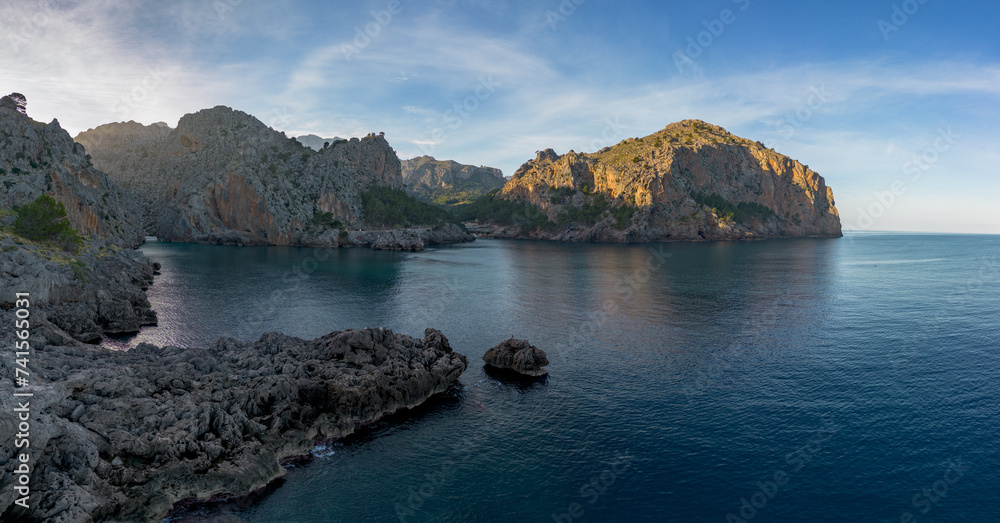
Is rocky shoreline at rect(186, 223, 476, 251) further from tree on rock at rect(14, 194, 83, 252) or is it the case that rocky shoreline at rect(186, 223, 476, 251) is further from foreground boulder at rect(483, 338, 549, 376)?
foreground boulder at rect(483, 338, 549, 376)

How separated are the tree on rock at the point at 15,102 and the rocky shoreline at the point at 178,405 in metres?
62.5

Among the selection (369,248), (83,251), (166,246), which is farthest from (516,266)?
(166,246)

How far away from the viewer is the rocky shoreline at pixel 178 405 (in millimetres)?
23609

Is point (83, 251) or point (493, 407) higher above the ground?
point (83, 251)

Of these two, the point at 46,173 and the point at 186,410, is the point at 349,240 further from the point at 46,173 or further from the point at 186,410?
the point at 186,410

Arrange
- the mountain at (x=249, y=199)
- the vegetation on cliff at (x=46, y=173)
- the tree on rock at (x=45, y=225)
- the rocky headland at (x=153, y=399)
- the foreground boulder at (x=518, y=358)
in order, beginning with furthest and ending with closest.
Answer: the mountain at (x=249, y=199) < the vegetation on cliff at (x=46, y=173) < the tree on rock at (x=45, y=225) < the foreground boulder at (x=518, y=358) < the rocky headland at (x=153, y=399)

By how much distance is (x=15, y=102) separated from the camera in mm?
94062

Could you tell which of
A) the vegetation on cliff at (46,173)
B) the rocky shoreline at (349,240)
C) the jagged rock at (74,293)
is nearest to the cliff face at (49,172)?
the vegetation on cliff at (46,173)

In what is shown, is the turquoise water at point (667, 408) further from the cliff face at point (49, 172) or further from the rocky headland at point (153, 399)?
the cliff face at point (49, 172)

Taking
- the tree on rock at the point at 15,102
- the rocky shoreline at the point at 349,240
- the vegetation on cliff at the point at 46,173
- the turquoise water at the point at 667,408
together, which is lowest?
the turquoise water at the point at 667,408

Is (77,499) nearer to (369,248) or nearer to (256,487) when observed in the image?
(256,487)

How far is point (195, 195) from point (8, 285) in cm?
14301

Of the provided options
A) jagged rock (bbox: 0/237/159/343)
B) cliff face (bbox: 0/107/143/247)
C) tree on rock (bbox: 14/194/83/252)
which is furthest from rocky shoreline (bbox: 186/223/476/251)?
jagged rock (bbox: 0/237/159/343)

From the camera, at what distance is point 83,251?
71.8 meters
